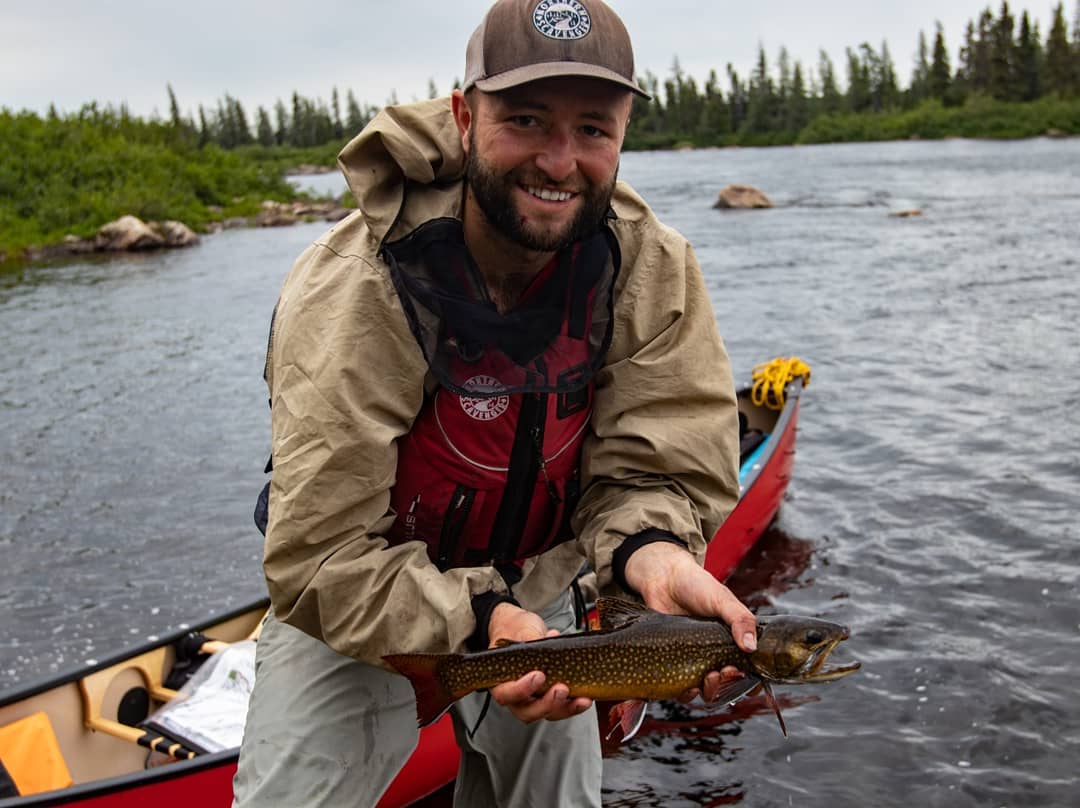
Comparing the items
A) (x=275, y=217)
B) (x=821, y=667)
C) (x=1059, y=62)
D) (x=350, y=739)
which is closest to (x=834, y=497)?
(x=821, y=667)

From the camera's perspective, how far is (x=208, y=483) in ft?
41.2

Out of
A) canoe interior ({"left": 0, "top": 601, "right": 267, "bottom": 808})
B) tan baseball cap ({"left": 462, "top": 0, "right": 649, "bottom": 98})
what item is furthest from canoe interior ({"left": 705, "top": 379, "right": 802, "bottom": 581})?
tan baseball cap ({"left": 462, "top": 0, "right": 649, "bottom": 98})

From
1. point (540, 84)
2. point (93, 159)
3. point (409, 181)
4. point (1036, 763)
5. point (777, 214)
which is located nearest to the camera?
point (540, 84)

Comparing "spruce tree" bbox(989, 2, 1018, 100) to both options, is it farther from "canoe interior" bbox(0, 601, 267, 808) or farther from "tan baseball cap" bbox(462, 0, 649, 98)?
"tan baseball cap" bbox(462, 0, 649, 98)

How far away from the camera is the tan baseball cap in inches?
111

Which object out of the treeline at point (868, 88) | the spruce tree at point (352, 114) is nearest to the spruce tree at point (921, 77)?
the treeline at point (868, 88)

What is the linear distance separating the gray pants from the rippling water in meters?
3.36

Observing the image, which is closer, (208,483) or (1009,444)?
(1009,444)

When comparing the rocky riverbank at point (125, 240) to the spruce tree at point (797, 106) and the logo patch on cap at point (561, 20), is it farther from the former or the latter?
the spruce tree at point (797, 106)

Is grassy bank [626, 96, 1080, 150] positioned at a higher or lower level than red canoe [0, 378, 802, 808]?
higher

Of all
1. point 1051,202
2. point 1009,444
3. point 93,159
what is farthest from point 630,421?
point 93,159

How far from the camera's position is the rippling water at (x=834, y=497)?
6.90m

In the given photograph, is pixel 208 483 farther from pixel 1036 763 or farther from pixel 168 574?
pixel 1036 763

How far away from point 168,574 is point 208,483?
8.22ft
